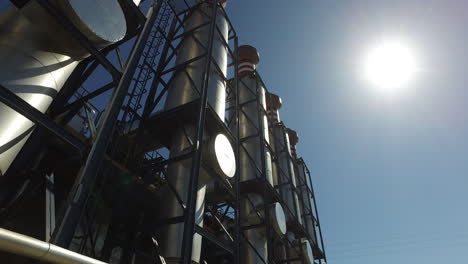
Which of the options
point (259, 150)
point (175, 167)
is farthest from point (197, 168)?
point (259, 150)

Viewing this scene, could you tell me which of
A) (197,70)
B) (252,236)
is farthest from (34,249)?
(252,236)

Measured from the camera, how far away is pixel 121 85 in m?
5.41

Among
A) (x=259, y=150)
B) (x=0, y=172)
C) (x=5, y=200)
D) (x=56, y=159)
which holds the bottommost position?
(x=0, y=172)

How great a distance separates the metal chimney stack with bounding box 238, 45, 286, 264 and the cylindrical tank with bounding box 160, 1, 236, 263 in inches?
119

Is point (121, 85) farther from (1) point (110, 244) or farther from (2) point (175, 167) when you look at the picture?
(1) point (110, 244)

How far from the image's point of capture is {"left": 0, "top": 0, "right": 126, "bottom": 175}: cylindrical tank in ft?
12.8

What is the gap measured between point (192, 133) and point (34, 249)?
20.0 feet

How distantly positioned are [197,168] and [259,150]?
7019mm

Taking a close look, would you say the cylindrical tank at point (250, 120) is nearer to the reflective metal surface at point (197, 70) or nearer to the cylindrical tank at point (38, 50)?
the reflective metal surface at point (197, 70)

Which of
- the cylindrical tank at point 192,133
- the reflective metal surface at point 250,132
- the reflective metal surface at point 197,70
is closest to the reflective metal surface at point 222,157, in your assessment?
the cylindrical tank at point 192,133

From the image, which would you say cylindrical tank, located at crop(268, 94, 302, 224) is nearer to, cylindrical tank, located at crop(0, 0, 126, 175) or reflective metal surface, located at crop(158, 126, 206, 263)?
reflective metal surface, located at crop(158, 126, 206, 263)

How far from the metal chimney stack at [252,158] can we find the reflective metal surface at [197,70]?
337cm

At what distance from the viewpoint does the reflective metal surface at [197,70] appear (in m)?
8.99

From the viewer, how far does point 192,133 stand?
8.54m
